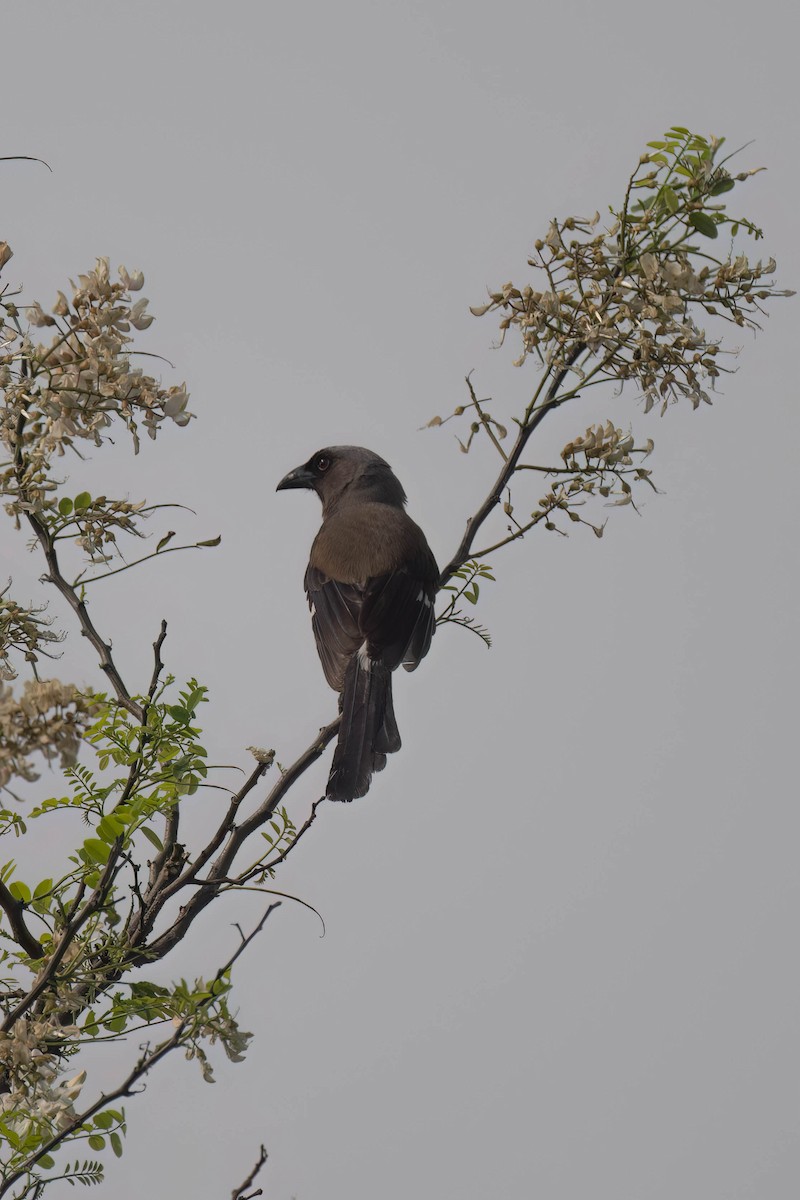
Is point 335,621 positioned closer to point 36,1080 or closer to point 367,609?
point 367,609

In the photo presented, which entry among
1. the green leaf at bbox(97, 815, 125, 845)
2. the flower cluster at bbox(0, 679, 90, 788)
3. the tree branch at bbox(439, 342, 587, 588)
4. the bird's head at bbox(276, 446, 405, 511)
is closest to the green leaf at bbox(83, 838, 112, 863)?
the green leaf at bbox(97, 815, 125, 845)

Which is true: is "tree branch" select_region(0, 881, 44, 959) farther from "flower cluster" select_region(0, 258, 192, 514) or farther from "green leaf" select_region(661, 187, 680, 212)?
"green leaf" select_region(661, 187, 680, 212)

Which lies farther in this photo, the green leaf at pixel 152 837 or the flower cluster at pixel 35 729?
the green leaf at pixel 152 837

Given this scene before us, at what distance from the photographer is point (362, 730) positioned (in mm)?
4230

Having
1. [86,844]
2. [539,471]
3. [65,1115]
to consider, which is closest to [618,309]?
[539,471]

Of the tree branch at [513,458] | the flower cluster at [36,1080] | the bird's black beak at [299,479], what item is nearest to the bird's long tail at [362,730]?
the tree branch at [513,458]

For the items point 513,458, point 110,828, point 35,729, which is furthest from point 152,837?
point 513,458

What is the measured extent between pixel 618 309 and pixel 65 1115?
194 centimetres

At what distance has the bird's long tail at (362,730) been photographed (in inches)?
155

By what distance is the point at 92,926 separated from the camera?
2.65 m

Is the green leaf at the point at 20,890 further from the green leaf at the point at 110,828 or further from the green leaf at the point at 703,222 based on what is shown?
the green leaf at the point at 703,222

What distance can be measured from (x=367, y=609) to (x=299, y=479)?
→ 1.54m

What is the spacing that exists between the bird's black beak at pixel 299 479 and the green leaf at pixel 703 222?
349cm

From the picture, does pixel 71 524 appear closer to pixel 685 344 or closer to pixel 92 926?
pixel 92 926
